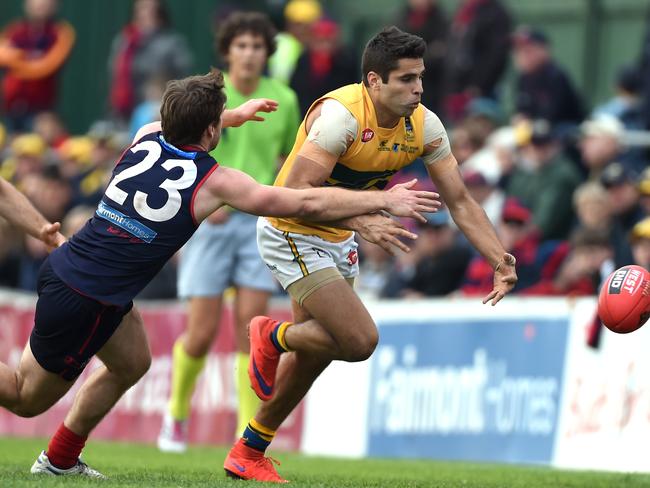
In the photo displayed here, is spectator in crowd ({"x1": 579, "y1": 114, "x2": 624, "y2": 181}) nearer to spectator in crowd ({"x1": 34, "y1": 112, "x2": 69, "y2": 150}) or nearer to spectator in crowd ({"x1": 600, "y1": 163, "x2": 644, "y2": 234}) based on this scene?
spectator in crowd ({"x1": 600, "y1": 163, "x2": 644, "y2": 234})

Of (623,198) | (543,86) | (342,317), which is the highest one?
(543,86)

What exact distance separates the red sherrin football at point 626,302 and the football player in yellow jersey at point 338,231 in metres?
0.63

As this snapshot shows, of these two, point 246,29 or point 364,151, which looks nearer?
point 364,151

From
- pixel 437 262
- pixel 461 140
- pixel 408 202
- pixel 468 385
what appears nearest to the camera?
pixel 408 202

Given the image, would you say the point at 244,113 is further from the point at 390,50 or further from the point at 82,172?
the point at 82,172

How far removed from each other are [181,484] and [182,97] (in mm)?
2090

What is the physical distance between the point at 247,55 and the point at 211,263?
1.61 meters

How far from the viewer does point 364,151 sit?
8531 mm

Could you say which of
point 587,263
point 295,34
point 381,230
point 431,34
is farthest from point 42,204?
point 381,230

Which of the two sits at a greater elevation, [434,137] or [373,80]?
[373,80]

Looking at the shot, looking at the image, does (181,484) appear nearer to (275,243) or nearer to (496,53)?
(275,243)

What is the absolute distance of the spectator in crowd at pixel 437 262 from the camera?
46.9 ft

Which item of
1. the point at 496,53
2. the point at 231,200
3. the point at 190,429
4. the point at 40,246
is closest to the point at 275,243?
the point at 231,200

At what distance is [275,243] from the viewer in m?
8.85
